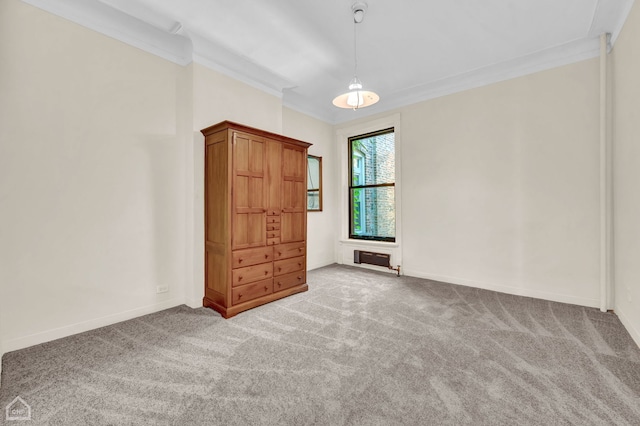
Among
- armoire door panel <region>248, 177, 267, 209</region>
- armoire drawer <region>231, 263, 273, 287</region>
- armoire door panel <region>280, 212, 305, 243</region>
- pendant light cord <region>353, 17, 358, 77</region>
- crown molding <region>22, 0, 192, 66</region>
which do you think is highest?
pendant light cord <region>353, 17, 358, 77</region>

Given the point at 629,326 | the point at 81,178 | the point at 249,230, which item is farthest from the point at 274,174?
the point at 629,326

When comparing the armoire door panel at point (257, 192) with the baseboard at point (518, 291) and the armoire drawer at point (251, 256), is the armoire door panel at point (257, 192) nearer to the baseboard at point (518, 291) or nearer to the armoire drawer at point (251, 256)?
the armoire drawer at point (251, 256)

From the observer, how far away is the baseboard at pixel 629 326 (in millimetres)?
2262

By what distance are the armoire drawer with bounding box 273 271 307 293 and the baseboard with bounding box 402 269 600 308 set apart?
1.95m

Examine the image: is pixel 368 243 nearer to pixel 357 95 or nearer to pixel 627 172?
pixel 357 95

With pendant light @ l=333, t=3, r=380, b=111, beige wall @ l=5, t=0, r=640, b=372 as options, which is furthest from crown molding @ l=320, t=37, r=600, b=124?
Result: pendant light @ l=333, t=3, r=380, b=111

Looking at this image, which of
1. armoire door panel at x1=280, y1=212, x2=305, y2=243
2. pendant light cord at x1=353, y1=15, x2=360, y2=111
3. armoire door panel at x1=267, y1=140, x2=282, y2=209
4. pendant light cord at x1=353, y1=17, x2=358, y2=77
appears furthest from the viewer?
armoire door panel at x1=280, y1=212, x2=305, y2=243

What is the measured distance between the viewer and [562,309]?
305 centimetres

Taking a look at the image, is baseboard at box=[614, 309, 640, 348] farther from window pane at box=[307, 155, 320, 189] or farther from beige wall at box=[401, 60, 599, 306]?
window pane at box=[307, 155, 320, 189]

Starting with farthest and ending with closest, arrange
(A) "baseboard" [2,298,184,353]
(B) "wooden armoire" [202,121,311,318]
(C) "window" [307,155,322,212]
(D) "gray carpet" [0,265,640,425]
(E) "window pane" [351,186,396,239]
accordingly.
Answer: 1. (C) "window" [307,155,322,212]
2. (E) "window pane" [351,186,396,239]
3. (B) "wooden armoire" [202,121,311,318]
4. (A) "baseboard" [2,298,184,353]
5. (D) "gray carpet" [0,265,640,425]

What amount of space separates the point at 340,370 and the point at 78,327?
2.43m

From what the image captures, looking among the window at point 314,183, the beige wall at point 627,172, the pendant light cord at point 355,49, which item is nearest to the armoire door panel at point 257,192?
the window at point 314,183

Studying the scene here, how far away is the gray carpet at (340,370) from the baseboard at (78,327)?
0.08 m

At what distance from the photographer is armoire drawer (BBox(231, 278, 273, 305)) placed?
2.99 meters
